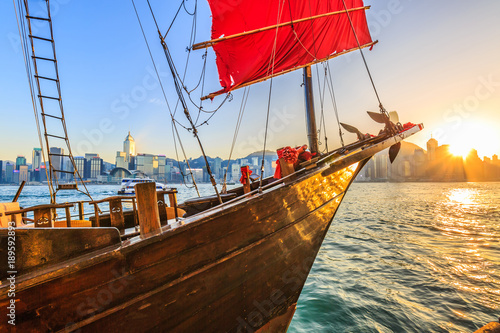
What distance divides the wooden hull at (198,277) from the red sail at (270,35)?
8.86 meters

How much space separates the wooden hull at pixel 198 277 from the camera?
164 cm

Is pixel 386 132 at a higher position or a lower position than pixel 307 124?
lower

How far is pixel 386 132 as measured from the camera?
17.8 ft

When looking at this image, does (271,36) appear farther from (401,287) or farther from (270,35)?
(401,287)

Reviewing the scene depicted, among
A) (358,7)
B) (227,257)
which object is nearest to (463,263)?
(227,257)

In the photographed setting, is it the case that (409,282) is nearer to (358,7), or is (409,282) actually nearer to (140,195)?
(140,195)

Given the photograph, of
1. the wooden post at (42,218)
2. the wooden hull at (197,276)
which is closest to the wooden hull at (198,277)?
the wooden hull at (197,276)

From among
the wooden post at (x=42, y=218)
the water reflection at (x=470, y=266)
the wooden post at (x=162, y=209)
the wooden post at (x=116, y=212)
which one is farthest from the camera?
the water reflection at (x=470, y=266)

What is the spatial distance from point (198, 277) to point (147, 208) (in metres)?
0.87

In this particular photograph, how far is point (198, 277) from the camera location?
2227 mm

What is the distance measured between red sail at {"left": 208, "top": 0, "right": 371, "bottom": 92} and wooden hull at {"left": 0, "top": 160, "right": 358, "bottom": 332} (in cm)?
886

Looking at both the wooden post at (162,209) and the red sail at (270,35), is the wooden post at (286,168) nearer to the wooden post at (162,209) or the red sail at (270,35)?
the wooden post at (162,209)

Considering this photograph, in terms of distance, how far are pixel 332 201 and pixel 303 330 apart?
8.67 ft

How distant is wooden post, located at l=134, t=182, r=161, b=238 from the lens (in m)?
2.03
